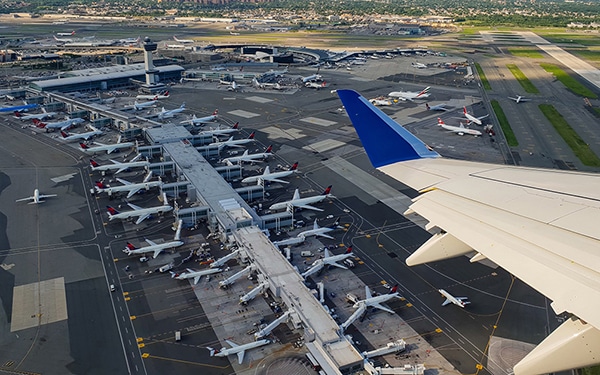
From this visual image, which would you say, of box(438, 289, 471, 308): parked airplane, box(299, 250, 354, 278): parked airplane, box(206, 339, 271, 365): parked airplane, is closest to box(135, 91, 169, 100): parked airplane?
box(299, 250, 354, 278): parked airplane

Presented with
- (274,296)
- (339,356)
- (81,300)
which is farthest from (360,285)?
(81,300)

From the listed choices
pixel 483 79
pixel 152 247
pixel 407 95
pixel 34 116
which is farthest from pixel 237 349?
pixel 483 79

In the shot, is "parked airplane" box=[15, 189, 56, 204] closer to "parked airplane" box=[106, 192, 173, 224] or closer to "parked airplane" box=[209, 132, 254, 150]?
"parked airplane" box=[106, 192, 173, 224]

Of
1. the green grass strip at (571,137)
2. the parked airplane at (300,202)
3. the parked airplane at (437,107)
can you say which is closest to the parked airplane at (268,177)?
the parked airplane at (300,202)

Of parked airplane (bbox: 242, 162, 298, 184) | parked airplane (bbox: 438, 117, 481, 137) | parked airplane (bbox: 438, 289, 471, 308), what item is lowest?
parked airplane (bbox: 438, 289, 471, 308)

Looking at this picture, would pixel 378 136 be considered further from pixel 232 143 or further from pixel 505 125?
pixel 505 125

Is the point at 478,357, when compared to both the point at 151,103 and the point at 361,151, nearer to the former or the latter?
the point at 361,151
